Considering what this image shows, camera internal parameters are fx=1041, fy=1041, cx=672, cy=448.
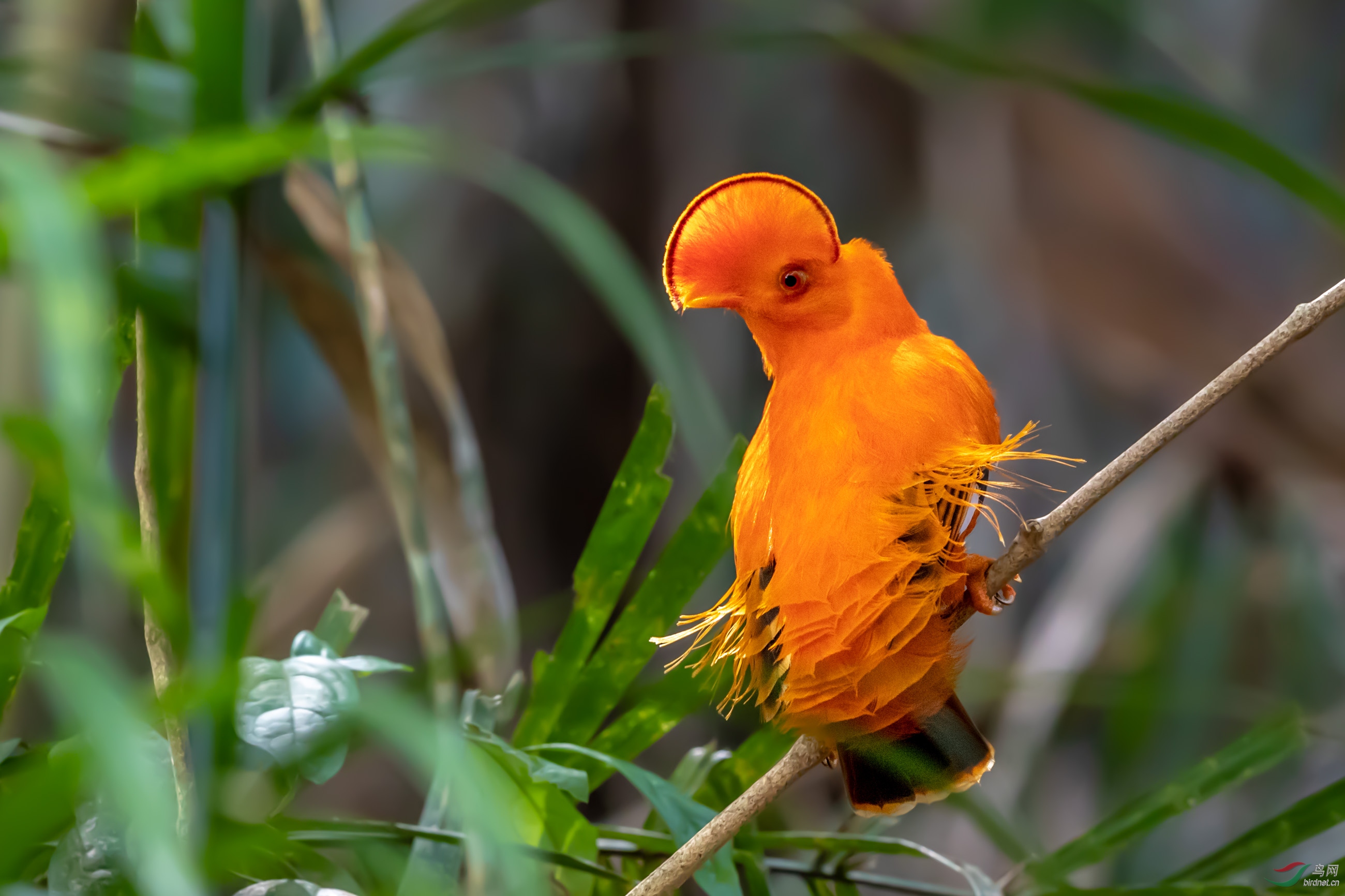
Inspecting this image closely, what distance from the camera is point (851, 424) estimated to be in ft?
1.08

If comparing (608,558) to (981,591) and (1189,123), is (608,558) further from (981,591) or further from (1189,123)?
(1189,123)

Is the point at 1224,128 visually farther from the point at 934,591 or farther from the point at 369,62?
the point at 369,62

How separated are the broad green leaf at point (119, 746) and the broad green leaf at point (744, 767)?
9.8 inches

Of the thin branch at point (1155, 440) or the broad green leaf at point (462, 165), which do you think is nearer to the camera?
the thin branch at point (1155, 440)

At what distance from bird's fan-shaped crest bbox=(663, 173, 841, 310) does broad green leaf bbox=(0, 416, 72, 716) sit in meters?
0.23

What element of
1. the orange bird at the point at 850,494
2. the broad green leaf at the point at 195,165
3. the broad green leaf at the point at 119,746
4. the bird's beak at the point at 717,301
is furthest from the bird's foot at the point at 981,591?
the broad green leaf at the point at 195,165

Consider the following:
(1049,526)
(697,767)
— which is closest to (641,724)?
(697,767)

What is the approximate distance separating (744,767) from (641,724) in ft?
0.17

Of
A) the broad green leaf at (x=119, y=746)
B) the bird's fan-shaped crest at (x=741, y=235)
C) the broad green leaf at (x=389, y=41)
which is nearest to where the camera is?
the broad green leaf at (x=119, y=746)

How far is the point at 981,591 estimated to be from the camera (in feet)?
1.07

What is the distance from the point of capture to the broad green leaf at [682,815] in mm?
399

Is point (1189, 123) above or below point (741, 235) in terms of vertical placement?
above

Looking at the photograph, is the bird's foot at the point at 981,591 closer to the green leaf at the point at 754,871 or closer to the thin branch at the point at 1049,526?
the thin branch at the point at 1049,526
